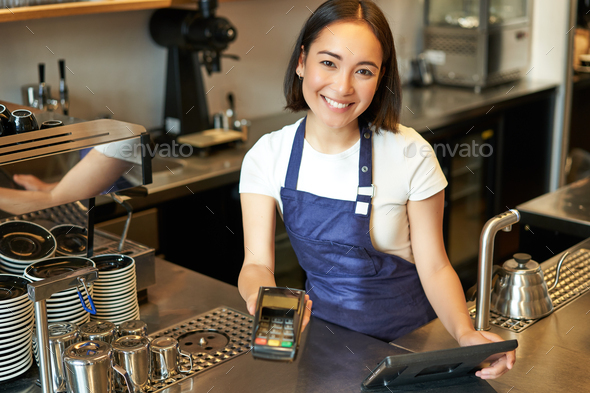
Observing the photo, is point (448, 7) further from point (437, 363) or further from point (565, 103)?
point (437, 363)

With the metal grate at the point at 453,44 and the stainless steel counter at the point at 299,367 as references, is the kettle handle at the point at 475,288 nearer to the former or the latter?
the stainless steel counter at the point at 299,367

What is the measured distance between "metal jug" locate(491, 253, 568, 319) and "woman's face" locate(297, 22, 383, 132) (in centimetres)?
53

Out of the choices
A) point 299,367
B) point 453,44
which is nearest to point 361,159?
point 299,367

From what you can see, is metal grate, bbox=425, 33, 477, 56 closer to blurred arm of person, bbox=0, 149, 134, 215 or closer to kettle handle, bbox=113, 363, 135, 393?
blurred arm of person, bbox=0, 149, 134, 215

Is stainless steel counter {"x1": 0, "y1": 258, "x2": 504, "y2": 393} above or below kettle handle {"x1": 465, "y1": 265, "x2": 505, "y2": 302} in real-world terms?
below

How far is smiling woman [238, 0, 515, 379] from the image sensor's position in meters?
1.44

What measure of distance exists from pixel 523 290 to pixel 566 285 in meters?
0.28

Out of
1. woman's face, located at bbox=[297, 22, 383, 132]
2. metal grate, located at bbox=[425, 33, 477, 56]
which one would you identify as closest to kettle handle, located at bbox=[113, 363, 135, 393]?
woman's face, located at bbox=[297, 22, 383, 132]

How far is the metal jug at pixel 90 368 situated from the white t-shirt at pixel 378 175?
1.89 ft

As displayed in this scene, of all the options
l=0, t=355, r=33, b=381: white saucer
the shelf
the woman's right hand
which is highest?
the shelf

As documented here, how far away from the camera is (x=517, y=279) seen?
4.96 feet

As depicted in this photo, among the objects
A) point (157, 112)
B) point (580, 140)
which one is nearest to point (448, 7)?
point (580, 140)

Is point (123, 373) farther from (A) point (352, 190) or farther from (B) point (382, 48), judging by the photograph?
(B) point (382, 48)

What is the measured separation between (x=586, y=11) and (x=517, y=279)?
371 centimetres
